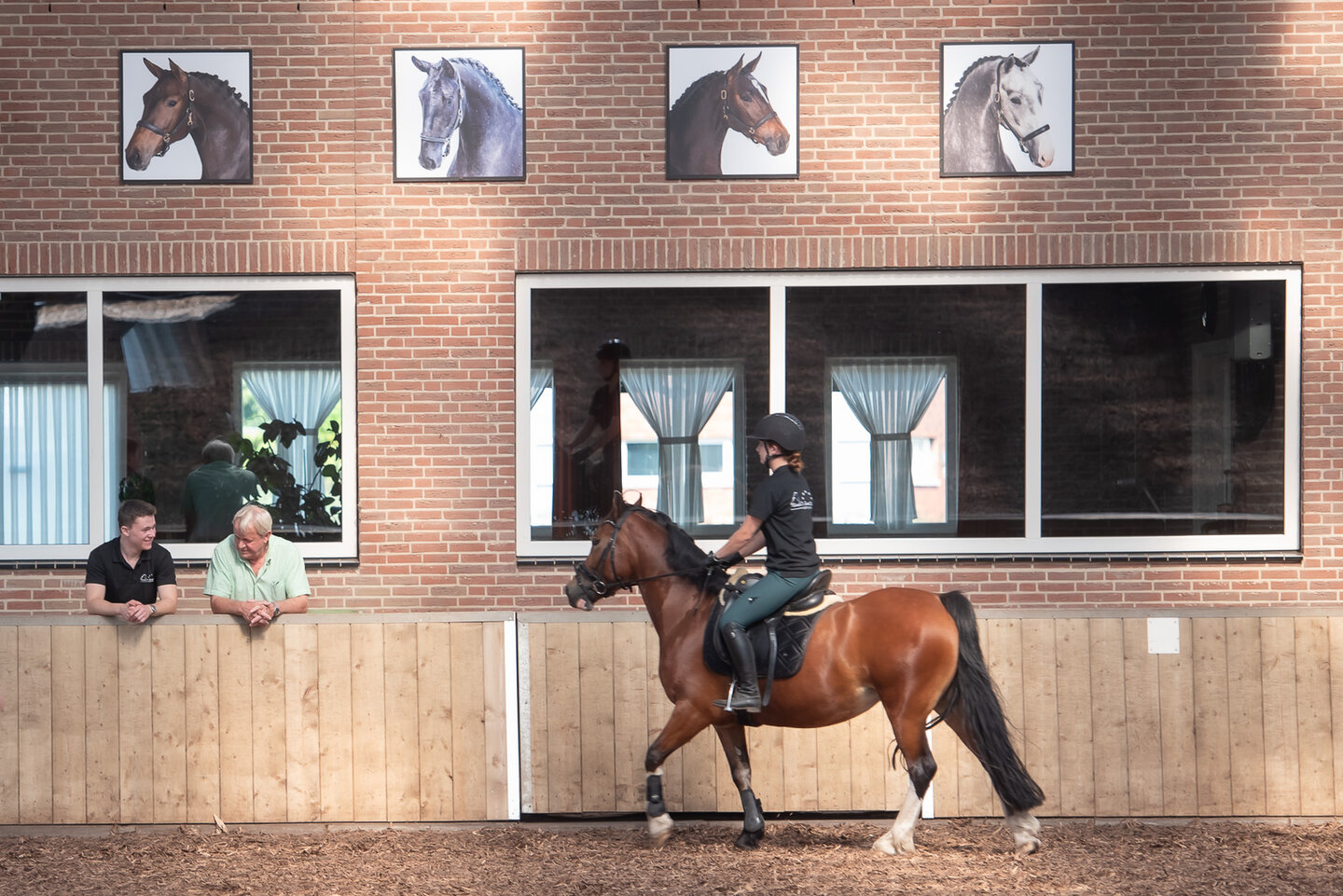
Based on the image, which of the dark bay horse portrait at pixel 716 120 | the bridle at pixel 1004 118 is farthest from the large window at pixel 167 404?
the bridle at pixel 1004 118

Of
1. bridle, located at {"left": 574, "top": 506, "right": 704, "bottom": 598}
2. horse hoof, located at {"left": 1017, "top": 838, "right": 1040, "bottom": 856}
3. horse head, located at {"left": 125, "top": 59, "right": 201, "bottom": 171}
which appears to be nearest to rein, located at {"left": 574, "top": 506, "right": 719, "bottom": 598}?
bridle, located at {"left": 574, "top": 506, "right": 704, "bottom": 598}

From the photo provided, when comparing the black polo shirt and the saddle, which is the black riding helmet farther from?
the black polo shirt

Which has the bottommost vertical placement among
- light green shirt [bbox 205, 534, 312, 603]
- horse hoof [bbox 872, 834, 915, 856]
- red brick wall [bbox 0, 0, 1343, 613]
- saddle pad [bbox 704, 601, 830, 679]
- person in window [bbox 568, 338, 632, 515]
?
horse hoof [bbox 872, 834, 915, 856]

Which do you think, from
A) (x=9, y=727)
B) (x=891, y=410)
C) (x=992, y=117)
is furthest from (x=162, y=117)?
(x=992, y=117)

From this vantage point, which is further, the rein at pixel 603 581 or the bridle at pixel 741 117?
the bridle at pixel 741 117

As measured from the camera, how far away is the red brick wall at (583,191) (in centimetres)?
948

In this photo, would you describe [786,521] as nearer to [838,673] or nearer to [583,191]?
[838,673]

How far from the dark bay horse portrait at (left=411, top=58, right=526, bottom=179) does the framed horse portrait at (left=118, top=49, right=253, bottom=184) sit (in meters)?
1.36

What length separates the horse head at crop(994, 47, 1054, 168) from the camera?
951 cm

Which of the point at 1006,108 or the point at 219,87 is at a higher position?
the point at 219,87

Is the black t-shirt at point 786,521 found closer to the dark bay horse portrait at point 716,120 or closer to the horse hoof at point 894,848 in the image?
the horse hoof at point 894,848

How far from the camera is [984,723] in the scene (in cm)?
644

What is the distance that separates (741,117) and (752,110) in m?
0.10

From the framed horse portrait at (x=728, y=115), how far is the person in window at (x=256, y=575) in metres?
4.08
